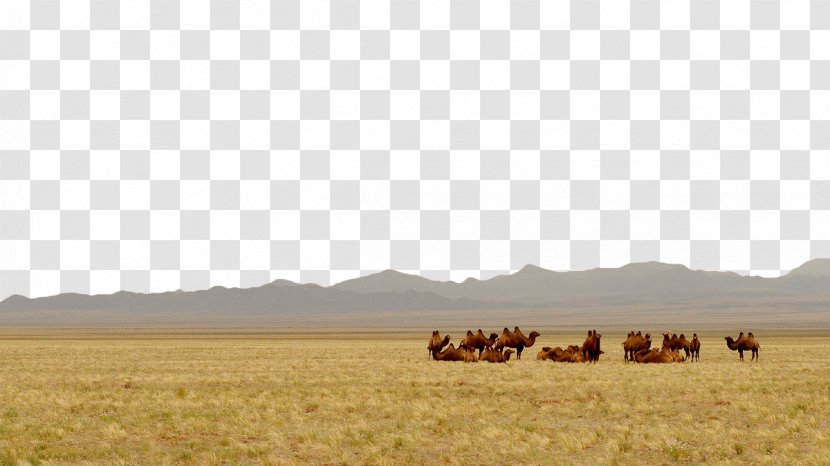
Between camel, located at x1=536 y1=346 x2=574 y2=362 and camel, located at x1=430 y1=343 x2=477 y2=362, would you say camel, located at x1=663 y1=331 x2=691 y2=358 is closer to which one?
camel, located at x1=536 y1=346 x2=574 y2=362

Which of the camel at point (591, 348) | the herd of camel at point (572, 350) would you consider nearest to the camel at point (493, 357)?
the herd of camel at point (572, 350)

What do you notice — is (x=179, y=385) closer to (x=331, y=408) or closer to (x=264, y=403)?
(x=264, y=403)

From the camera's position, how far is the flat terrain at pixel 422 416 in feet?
54.8

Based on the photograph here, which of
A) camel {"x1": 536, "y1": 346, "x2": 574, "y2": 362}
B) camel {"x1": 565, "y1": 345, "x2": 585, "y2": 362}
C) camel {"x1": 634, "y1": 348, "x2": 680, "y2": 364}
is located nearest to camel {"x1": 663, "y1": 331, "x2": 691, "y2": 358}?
camel {"x1": 634, "y1": 348, "x2": 680, "y2": 364}

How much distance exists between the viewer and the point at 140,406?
2323 centimetres

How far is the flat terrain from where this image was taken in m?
16.7

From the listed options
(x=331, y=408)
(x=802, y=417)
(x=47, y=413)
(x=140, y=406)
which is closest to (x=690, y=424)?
(x=802, y=417)

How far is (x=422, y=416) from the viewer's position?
21203 mm

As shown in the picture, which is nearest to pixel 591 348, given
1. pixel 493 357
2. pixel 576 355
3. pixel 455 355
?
pixel 576 355

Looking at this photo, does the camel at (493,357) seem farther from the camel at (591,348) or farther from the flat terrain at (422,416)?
the flat terrain at (422,416)

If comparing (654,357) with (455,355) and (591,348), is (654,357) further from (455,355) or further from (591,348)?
(455,355)

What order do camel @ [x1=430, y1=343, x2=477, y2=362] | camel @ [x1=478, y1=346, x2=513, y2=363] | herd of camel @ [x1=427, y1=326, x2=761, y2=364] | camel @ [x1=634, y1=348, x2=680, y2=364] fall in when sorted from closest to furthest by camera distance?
1. camel @ [x1=634, y1=348, x2=680, y2=364]
2. herd of camel @ [x1=427, y1=326, x2=761, y2=364]
3. camel @ [x1=478, y1=346, x2=513, y2=363]
4. camel @ [x1=430, y1=343, x2=477, y2=362]

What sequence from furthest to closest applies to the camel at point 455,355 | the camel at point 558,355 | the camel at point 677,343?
the camel at point 677,343, the camel at point 455,355, the camel at point 558,355

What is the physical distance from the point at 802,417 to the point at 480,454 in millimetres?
8410
